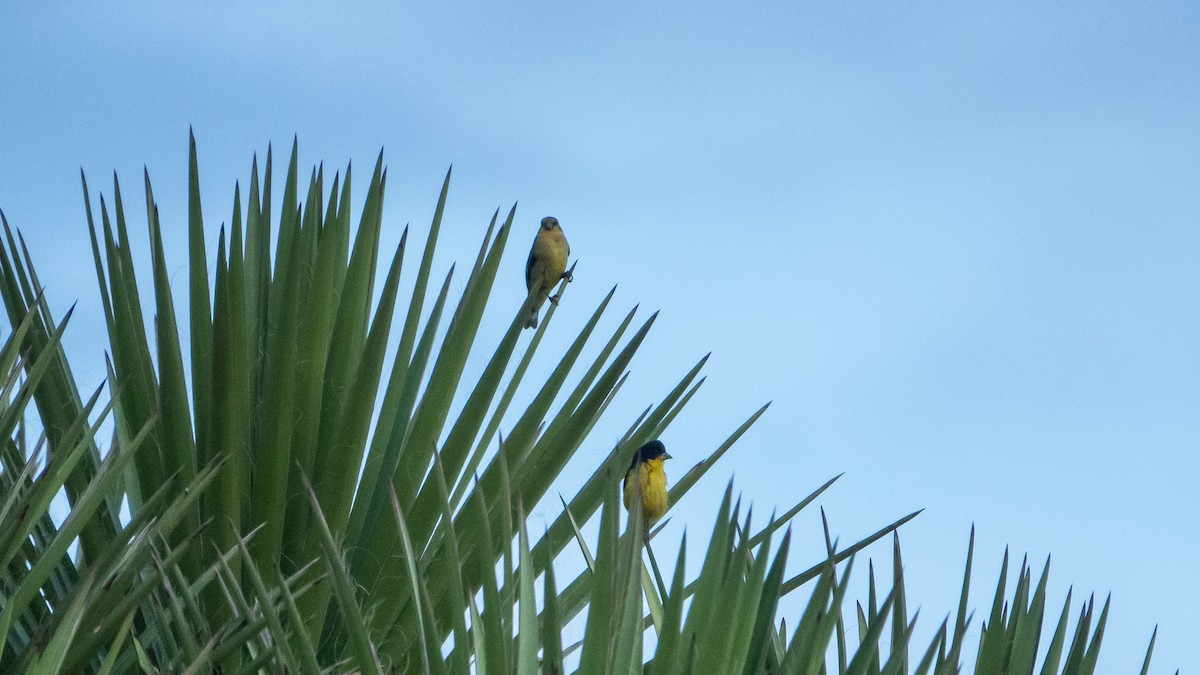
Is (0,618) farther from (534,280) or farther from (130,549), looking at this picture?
(534,280)

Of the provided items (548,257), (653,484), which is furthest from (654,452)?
(548,257)

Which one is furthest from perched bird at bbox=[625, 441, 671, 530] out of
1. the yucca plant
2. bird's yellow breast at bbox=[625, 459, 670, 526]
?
the yucca plant

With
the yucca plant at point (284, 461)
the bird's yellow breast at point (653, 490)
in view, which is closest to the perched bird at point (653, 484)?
the bird's yellow breast at point (653, 490)

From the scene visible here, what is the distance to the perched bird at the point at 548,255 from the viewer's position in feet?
21.2

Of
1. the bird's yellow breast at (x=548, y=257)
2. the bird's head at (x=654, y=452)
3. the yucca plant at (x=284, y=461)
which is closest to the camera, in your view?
the yucca plant at (x=284, y=461)

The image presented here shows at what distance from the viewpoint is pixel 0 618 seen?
6.13ft

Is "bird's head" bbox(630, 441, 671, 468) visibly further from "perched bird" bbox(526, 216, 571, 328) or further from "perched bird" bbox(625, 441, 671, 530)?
"perched bird" bbox(526, 216, 571, 328)

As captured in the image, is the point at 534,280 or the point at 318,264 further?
the point at 534,280

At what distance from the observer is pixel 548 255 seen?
6.48 m

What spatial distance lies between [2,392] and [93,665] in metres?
0.50

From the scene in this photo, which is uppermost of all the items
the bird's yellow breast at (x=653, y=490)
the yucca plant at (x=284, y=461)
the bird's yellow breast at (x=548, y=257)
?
the bird's yellow breast at (x=548, y=257)

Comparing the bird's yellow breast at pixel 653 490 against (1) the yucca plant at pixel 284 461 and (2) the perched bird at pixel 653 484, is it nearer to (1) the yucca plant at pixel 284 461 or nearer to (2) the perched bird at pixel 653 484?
(2) the perched bird at pixel 653 484

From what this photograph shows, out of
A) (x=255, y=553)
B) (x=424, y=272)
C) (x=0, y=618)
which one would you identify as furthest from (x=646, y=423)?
(x=0, y=618)

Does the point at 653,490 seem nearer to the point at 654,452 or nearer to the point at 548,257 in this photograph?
the point at 654,452
